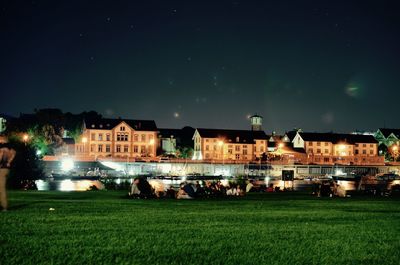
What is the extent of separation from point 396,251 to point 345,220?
6.10m

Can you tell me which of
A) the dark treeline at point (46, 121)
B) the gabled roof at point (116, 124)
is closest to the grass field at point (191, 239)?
the dark treeline at point (46, 121)

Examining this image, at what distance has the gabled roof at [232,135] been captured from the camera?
17525 cm

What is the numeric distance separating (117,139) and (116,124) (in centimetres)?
438

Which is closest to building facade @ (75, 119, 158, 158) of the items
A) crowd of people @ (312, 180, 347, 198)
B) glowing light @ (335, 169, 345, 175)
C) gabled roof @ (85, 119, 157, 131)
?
gabled roof @ (85, 119, 157, 131)

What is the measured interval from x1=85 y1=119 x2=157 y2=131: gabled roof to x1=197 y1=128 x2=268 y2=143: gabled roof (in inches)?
827

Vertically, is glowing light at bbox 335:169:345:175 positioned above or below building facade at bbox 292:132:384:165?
below

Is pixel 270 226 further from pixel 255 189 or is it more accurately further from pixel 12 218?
pixel 255 189

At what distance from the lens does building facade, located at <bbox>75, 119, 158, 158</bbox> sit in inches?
5989

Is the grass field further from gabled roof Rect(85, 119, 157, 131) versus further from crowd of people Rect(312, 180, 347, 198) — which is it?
gabled roof Rect(85, 119, 157, 131)

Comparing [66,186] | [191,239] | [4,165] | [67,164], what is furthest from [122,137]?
[191,239]

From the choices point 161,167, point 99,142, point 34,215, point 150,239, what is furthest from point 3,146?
point 99,142

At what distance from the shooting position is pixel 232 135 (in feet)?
584

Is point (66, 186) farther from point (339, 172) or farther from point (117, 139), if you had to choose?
point (339, 172)

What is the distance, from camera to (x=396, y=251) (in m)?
10.4
